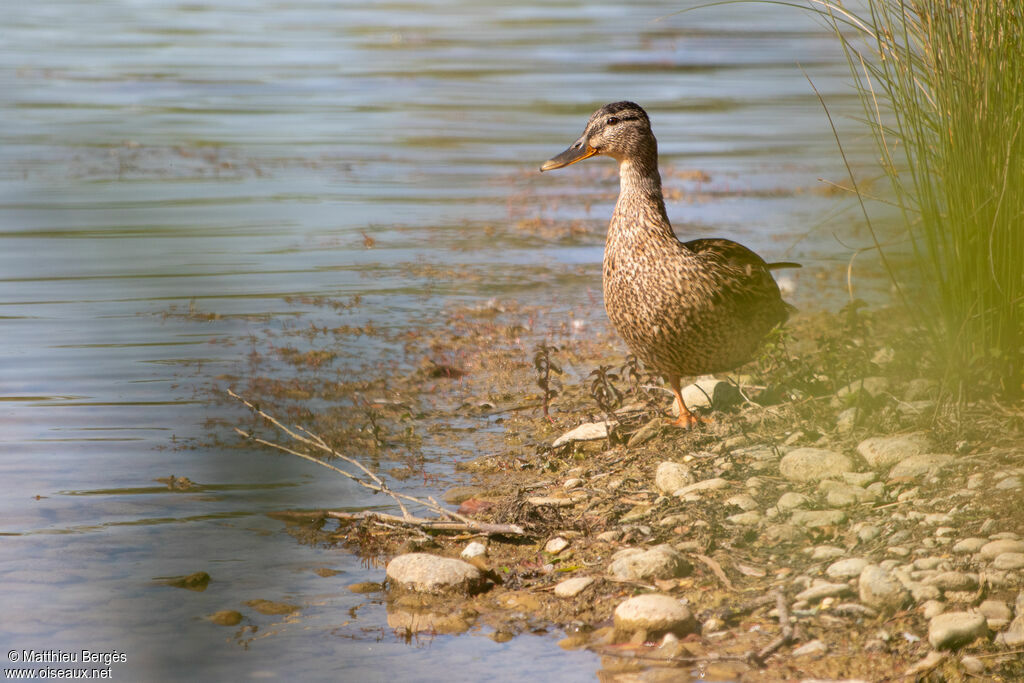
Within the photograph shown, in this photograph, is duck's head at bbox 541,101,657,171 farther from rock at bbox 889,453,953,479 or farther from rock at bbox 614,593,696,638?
rock at bbox 614,593,696,638

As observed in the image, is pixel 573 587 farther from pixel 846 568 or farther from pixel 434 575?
pixel 846 568

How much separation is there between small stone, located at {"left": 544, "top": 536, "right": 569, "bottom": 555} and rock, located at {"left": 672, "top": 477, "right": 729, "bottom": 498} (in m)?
0.54

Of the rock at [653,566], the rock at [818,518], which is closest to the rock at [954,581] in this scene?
the rock at [818,518]

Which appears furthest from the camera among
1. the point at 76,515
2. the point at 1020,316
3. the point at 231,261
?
the point at 1020,316

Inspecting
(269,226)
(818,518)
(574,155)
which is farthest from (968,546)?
(574,155)

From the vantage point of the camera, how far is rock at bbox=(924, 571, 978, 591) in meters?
3.61

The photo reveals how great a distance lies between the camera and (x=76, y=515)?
12.5ft

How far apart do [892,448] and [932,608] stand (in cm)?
106

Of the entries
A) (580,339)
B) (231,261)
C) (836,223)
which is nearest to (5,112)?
(231,261)

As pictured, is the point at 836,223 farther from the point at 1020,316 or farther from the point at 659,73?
the point at 659,73

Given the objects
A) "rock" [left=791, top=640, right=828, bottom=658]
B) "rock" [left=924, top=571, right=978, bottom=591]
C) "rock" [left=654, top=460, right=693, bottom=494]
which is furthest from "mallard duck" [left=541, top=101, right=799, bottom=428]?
"rock" [left=791, top=640, right=828, bottom=658]

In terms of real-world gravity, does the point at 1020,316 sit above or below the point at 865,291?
above

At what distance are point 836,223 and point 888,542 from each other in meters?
6.81

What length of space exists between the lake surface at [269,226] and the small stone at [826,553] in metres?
0.94
